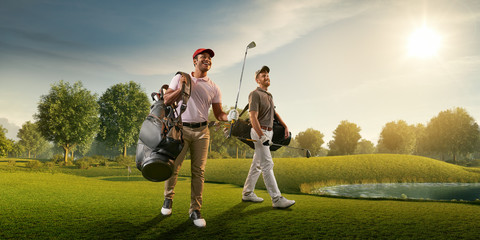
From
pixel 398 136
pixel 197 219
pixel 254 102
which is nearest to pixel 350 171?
pixel 254 102

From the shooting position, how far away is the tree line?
41375 mm

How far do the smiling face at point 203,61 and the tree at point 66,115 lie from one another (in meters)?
41.6

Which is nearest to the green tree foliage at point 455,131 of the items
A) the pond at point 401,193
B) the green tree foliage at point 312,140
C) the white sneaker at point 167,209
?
the green tree foliage at point 312,140

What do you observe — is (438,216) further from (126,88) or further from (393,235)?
(126,88)

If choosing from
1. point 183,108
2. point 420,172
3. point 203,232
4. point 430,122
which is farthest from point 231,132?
point 430,122

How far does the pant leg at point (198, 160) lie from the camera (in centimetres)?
536

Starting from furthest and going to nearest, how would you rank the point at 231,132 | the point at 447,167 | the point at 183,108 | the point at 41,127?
the point at 41,127, the point at 447,167, the point at 231,132, the point at 183,108

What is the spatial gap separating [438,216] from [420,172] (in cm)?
2740

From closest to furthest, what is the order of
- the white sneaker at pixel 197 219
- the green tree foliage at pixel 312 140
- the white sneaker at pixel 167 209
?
the white sneaker at pixel 197 219
the white sneaker at pixel 167 209
the green tree foliage at pixel 312 140

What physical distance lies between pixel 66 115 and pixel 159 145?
43.6 metres

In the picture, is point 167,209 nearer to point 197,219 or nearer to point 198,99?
point 197,219

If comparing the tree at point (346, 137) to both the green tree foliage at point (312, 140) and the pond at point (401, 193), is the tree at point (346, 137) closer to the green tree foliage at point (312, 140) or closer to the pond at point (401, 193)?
the green tree foliage at point (312, 140)

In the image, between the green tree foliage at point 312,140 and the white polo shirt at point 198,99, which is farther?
the green tree foliage at point 312,140

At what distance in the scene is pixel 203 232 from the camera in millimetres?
4629
